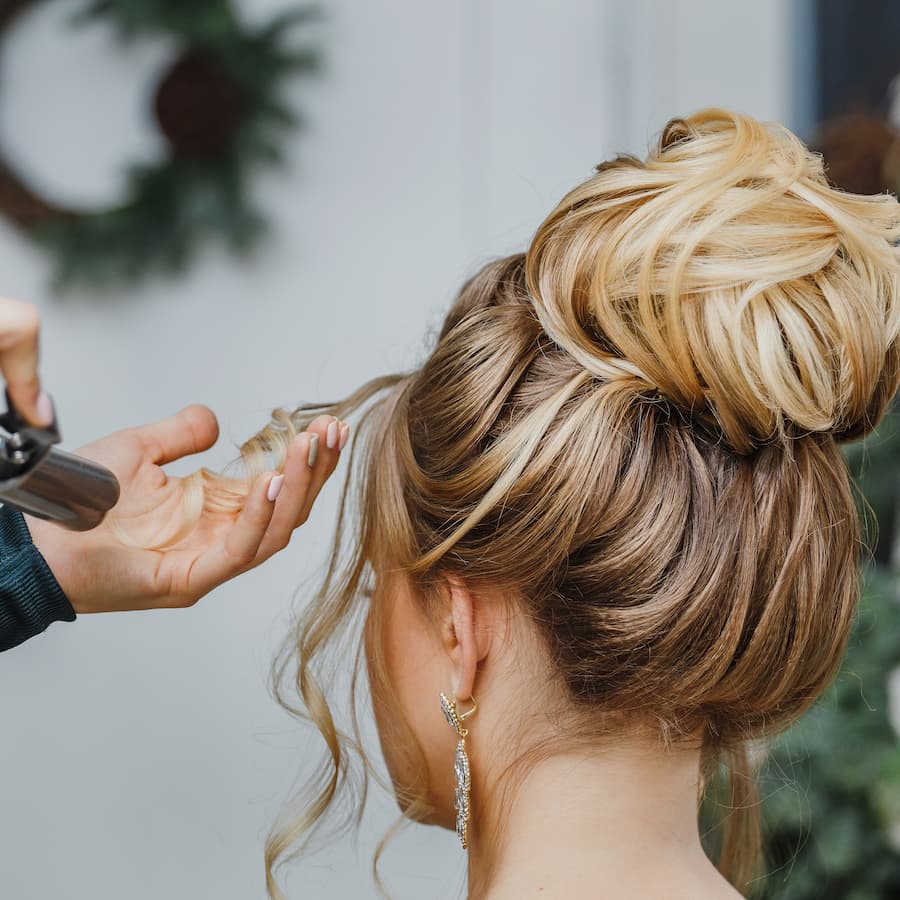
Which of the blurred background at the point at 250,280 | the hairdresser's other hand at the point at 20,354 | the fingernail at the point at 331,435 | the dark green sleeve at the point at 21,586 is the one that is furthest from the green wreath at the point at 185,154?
the hairdresser's other hand at the point at 20,354

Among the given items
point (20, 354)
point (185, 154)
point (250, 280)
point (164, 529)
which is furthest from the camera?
point (250, 280)

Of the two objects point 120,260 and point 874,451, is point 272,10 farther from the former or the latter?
point 874,451

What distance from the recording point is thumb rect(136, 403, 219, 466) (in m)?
0.93

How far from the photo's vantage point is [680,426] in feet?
2.35

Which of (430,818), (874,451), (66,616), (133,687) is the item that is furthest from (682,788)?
(133,687)

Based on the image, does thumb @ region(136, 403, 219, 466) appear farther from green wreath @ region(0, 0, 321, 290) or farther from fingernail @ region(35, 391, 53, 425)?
green wreath @ region(0, 0, 321, 290)

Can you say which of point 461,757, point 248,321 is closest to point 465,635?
point 461,757

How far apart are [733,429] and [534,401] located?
0.14 m

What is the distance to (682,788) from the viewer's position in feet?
2.51

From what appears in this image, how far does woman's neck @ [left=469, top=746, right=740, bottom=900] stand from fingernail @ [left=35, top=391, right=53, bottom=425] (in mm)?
414

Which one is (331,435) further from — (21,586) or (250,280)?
(250,280)

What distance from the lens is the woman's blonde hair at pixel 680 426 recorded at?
27.0 inches

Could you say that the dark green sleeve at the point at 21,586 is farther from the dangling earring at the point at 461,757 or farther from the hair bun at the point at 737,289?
the hair bun at the point at 737,289

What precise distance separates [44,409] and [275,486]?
224 millimetres
